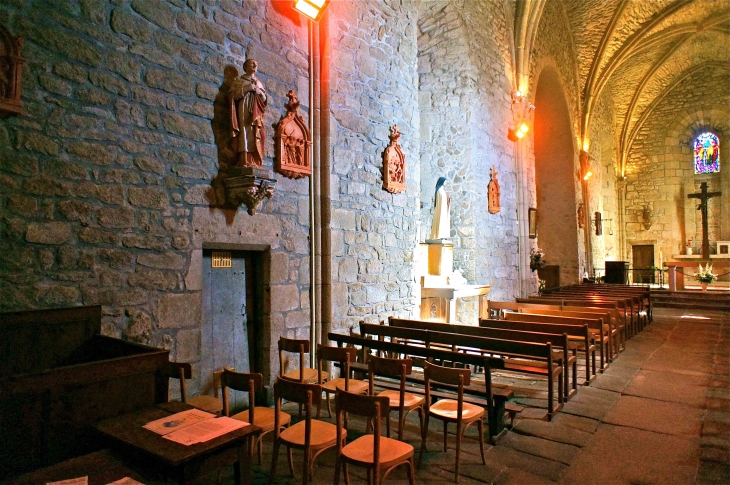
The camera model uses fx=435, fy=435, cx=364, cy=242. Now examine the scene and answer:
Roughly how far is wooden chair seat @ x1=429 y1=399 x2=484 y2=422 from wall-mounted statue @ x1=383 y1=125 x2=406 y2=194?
11.2ft

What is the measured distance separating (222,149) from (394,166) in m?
2.69

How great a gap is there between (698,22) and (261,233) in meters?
17.3

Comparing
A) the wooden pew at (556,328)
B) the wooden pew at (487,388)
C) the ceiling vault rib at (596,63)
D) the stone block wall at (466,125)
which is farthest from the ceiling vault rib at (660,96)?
the wooden pew at (487,388)

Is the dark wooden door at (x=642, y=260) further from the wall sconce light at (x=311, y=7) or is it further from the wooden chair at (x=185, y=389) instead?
the wooden chair at (x=185, y=389)

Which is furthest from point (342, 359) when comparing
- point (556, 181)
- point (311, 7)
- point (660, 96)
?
point (660, 96)

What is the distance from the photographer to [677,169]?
731 inches

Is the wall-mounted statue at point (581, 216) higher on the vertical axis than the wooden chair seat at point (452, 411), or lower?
higher

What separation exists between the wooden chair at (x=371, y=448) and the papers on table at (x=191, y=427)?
580 millimetres

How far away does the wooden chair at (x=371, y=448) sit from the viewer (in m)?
2.36

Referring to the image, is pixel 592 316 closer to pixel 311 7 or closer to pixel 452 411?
pixel 452 411

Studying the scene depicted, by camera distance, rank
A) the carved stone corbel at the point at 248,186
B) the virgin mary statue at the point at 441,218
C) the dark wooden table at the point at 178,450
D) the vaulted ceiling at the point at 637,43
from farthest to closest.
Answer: the vaulted ceiling at the point at 637,43 < the virgin mary statue at the point at 441,218 < the carved stone corbel at the point at 248,186 < the dark wooden table at the point at 178,450

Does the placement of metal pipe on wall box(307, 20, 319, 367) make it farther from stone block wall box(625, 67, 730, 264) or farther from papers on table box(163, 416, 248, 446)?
stone block wall box(625, 67, 730, 264)

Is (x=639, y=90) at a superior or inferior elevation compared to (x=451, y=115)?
superior

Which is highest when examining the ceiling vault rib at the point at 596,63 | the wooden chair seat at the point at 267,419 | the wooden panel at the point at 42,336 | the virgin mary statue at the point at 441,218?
the ceiling vault rib at the point at 596,63
